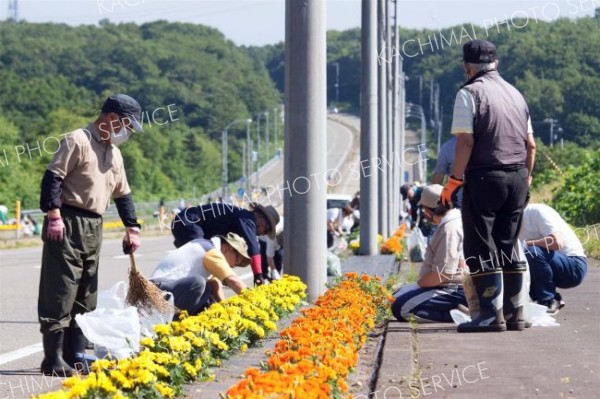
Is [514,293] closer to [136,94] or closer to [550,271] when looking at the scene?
[550,271]

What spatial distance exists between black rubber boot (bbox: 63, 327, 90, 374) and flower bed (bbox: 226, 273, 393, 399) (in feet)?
4.86

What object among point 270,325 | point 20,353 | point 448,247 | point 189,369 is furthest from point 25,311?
point 189,369

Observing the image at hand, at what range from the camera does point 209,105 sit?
132m

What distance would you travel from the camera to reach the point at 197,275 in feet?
32.9

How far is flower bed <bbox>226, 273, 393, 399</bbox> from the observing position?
4.96 m

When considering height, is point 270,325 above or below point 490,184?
below

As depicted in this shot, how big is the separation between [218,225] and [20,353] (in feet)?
7.35

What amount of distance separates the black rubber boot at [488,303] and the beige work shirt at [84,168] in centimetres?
264

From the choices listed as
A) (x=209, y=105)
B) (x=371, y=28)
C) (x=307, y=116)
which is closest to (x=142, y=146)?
(x=209, y=105)

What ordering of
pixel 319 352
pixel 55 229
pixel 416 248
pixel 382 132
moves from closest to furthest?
pixel 319 352 → pixel 55 229 → pixel 416 248 → pixel 382 132

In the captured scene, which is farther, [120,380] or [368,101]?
[368,101]

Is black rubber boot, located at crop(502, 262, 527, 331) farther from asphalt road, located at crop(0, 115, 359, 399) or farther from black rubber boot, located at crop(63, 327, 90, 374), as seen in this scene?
asphalt road, located at crop(0, 115, 359, 399)

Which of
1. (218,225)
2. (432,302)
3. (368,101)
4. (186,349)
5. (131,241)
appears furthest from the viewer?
(368,101)

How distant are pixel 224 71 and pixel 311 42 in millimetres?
141005
